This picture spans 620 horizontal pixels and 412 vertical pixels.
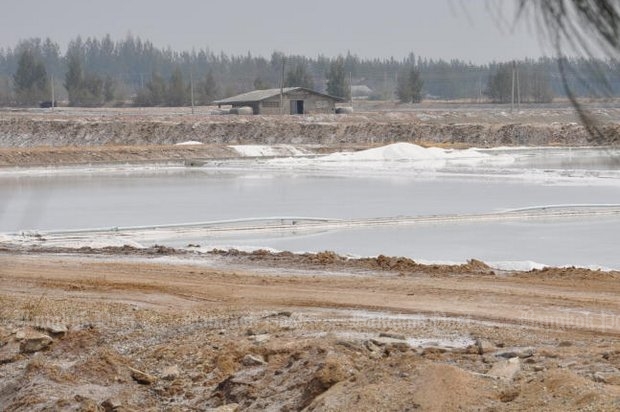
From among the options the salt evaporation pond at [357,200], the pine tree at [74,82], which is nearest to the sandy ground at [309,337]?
the salt evaporation pond at [357,200]

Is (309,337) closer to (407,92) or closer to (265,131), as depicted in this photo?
(265,131)

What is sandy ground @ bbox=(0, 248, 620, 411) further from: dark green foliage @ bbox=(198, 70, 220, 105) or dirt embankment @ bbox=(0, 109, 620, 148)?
dark green foliage @ bbox=(198, 70, 220, 105)

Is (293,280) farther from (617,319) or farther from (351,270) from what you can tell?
(617,319)

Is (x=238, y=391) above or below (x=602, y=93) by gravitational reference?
below

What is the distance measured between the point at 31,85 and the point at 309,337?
290 feet

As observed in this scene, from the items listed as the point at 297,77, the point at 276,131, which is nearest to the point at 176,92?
the point at 297,77

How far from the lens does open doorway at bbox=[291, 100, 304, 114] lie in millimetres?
80438

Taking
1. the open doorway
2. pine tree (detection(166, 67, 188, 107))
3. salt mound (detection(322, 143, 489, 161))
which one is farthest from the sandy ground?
pine tree (detection(166, 67, 188, 107))

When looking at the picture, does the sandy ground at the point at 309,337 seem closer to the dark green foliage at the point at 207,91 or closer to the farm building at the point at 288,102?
the farm building at the point at 288,102

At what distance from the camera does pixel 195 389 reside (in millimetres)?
8305

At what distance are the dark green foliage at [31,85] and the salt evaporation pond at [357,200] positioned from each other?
160ft

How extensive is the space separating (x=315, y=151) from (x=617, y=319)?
45.5 m

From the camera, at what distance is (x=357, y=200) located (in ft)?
85.3

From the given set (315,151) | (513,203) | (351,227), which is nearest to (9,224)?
(351,227)
